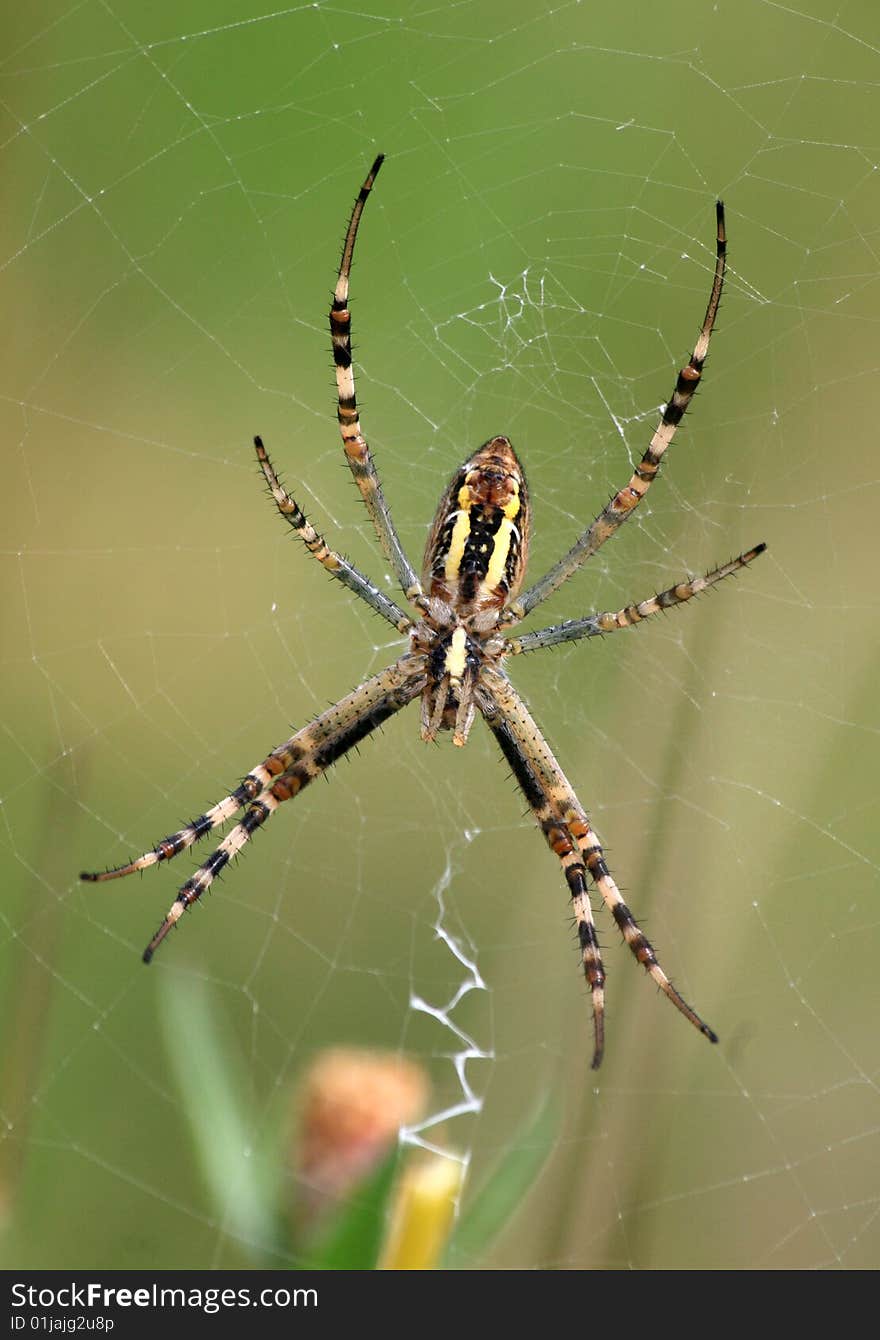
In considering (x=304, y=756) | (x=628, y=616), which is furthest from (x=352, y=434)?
(x=304, y=756)

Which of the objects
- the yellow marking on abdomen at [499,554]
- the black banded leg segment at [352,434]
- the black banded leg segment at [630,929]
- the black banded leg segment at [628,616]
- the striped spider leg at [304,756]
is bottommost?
the black banded leg segment at [630,929]

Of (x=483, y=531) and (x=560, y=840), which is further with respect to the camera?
(x=560, y=840)

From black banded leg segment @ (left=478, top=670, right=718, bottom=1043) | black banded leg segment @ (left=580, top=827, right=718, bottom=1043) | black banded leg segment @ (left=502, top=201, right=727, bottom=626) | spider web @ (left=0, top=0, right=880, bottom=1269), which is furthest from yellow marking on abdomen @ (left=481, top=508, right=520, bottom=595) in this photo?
black banded leg segment @ (left=580, top=827, right=718, bottom=1043)

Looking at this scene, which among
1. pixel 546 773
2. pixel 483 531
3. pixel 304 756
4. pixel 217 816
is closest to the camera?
pixel 483 531

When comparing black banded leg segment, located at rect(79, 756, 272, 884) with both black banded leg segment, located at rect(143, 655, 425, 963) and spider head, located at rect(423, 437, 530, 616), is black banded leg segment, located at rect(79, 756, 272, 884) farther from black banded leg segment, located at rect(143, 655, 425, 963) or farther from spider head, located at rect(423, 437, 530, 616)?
spider head, located at rect(423, 437, 530, 616)

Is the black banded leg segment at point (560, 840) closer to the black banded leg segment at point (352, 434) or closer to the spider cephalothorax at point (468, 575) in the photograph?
the spider cephalothorax at point (468, 575)

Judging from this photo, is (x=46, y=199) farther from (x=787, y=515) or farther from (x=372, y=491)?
(x=787, y=515)

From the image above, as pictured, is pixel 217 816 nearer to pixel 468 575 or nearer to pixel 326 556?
pixel 326 556

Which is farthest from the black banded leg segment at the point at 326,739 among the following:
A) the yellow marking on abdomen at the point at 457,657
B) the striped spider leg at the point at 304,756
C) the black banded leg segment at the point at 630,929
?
the black banded leg segment at the point at 630,929
